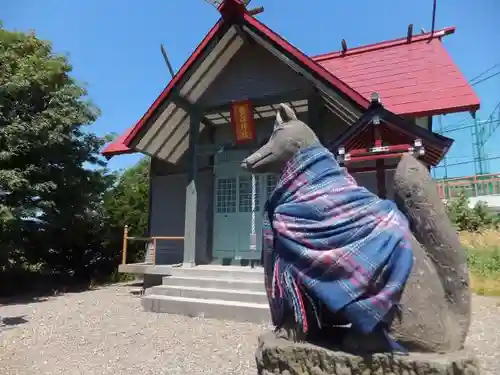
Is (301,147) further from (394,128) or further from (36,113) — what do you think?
(36,113)

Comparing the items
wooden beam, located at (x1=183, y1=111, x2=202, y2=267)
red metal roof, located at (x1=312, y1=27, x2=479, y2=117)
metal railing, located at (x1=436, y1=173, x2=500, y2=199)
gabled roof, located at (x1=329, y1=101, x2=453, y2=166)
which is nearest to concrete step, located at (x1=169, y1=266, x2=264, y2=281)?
wooden beam, located at (x1=183, y1=111, x2=202, y2=267)

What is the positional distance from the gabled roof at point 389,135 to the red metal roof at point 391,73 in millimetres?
1064

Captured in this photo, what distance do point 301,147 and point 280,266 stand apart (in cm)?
80

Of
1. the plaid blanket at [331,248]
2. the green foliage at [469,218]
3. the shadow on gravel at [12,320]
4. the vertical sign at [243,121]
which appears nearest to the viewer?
the plaid blanket at [331,248]

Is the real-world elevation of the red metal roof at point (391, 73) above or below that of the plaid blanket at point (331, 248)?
above

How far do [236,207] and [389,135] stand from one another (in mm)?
4460

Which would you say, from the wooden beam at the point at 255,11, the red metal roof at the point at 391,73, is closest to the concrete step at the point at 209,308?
the red metal roof at the point at 391,73

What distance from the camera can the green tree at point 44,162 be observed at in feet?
28.6

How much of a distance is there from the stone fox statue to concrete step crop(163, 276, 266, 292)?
173 inches

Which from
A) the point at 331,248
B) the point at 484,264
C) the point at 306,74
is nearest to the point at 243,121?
the point at 306,74

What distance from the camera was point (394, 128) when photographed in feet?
17.4

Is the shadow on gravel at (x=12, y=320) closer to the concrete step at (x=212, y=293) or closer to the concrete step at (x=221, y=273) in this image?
the concrete step at (x=212, y=293)

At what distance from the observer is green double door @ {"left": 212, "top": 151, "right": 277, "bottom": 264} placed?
885 centimetres

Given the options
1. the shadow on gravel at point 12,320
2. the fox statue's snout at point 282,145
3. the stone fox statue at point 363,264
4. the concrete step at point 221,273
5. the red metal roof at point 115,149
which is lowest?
A: the shadow on gravel at point 12,320
